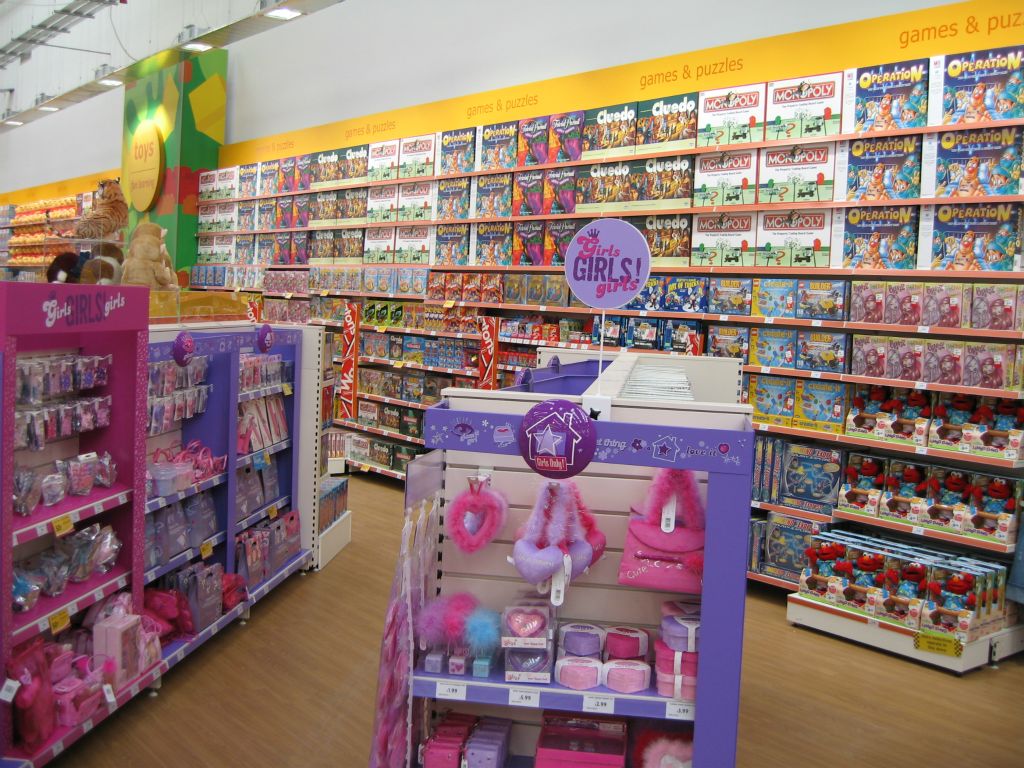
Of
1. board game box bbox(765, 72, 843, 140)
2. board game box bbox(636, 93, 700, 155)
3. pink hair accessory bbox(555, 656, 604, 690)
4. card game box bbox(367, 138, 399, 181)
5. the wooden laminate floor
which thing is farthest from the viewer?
card game box bbox(367, 138, 399, 181)

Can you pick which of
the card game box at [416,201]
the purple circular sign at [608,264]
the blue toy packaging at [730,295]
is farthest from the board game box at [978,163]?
the card game box at [416,201]

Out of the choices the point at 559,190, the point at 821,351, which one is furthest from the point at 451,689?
the point at 559,190

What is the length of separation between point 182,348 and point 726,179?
3428mm

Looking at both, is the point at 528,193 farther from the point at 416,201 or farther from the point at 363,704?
the point at 363,704

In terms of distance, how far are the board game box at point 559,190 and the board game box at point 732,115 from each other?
115cm

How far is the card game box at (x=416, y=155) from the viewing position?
299 inches

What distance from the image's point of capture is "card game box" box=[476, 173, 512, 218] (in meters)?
6.88

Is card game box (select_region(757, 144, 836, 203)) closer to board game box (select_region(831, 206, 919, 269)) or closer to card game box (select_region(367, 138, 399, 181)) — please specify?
→ board game box (select_region(831, 206, 919, 269))

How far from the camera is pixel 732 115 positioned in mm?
5285

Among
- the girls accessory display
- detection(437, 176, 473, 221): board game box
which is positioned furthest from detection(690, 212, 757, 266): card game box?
the girls accessory display

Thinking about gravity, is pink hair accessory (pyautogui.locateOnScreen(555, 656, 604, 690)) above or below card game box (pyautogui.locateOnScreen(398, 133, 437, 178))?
below

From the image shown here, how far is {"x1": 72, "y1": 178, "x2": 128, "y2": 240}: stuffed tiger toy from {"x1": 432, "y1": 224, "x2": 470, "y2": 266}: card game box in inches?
108

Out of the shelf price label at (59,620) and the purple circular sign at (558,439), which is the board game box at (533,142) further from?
the purple circular sign at (558,439)

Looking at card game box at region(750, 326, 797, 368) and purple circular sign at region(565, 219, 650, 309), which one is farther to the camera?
card game box at region(750, 326, 797, 368)
